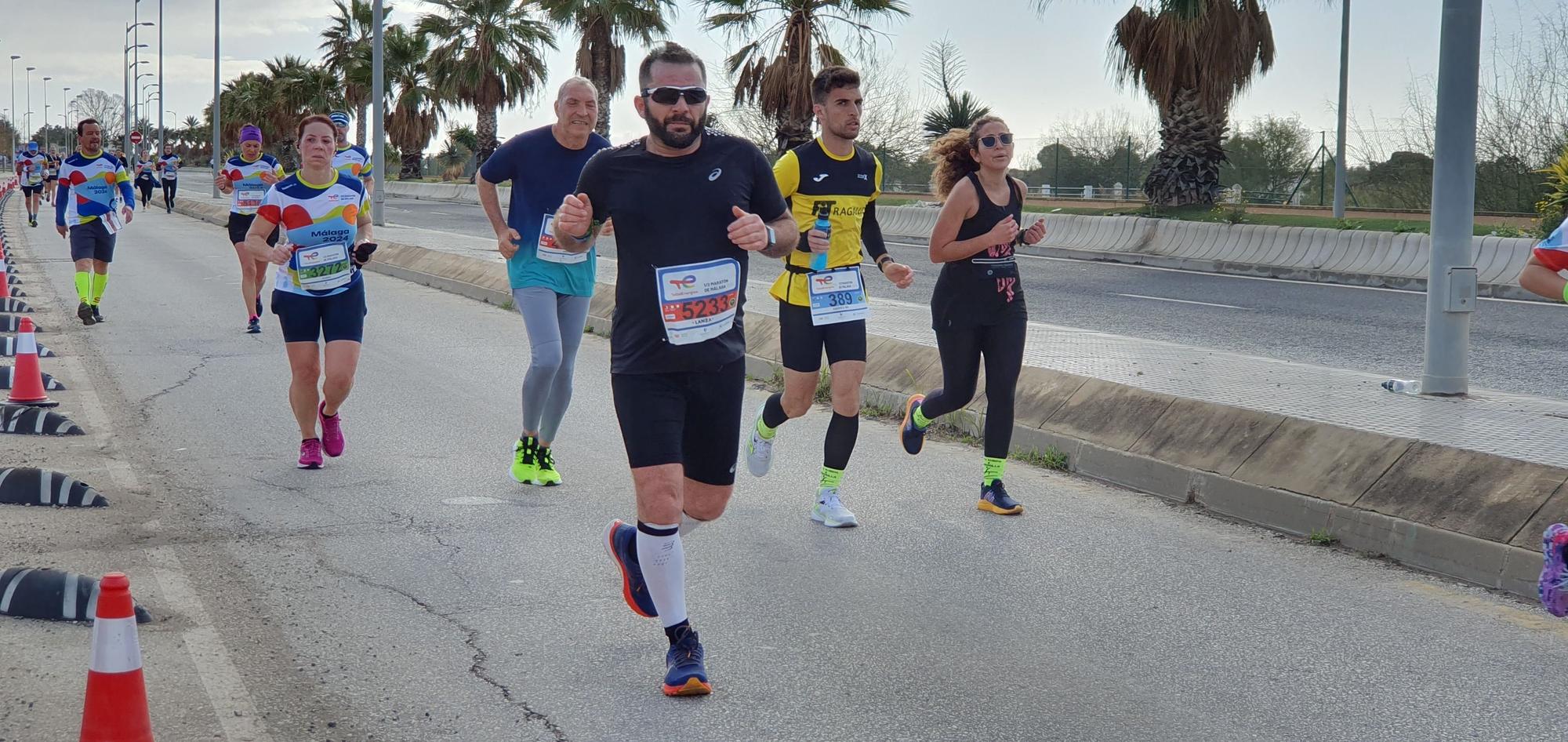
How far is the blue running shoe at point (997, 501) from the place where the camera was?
699 centimetres

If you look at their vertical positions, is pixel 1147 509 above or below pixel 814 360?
below

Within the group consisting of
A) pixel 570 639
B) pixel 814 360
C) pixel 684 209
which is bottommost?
pixel 570 639

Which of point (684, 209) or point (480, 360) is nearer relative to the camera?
point (684, 209)

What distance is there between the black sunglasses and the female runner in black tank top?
2.60 metres

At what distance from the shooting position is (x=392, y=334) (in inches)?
551

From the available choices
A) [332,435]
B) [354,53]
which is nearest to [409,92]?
[354,53]

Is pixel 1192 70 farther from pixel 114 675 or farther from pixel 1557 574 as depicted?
pixel 114 675

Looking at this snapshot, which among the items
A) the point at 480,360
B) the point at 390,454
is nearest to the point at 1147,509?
the point at 390,454

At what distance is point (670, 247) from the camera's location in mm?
4566

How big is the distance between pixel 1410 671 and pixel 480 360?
28.7 ft

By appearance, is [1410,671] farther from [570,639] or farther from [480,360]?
[480,360]

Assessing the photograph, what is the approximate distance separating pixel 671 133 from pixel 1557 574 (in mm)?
2851

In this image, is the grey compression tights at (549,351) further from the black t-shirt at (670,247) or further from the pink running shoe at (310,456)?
the black t-shirt at (670,247)

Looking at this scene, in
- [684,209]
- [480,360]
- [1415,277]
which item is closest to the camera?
[684,209]
